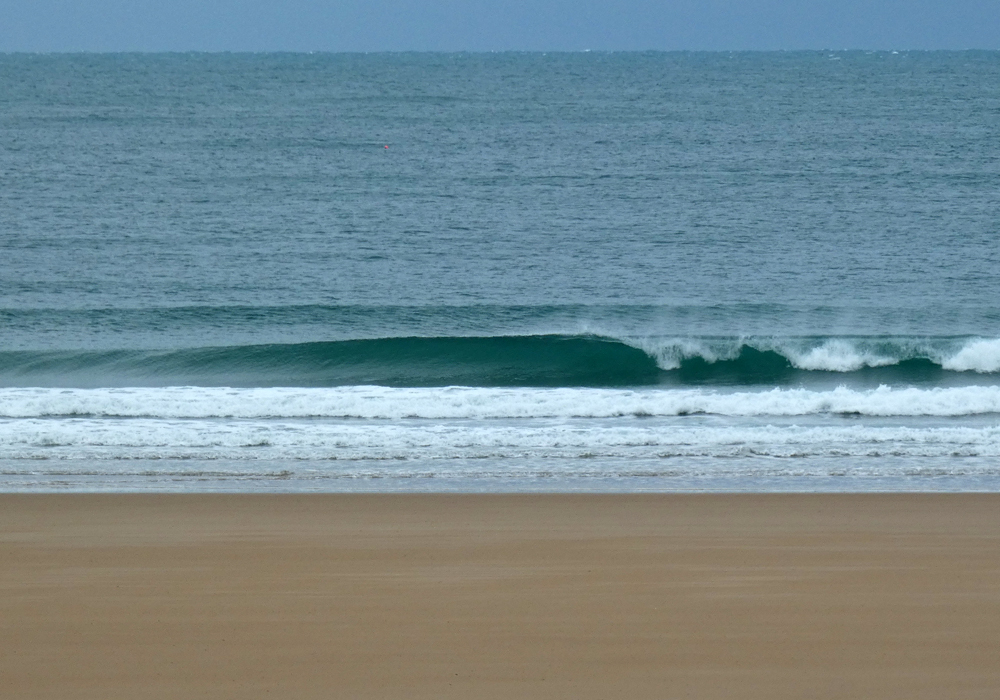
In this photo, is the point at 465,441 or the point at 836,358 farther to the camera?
the point at 836,358

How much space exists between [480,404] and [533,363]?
4449mm

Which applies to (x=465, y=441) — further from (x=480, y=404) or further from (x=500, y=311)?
(x=500, y=311)

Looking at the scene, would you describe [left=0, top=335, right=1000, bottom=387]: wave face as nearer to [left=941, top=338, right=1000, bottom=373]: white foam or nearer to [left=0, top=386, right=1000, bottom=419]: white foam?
[left=941, top=338, right=1000, bottom=373]: white foam

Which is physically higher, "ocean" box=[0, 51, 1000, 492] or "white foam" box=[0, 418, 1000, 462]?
"ocean" box=[0, 51, 1000, 492]

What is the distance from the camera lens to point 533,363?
19.2 meters
